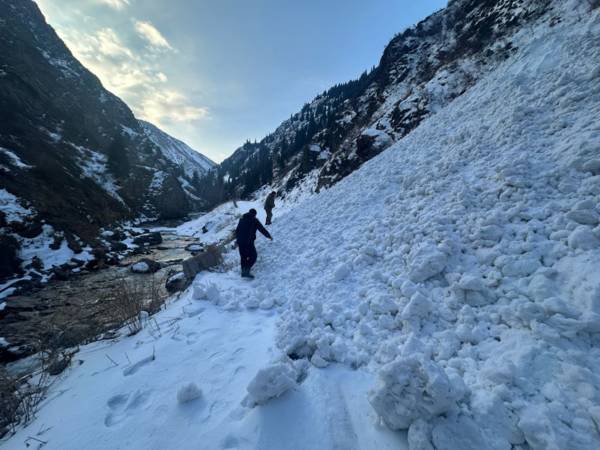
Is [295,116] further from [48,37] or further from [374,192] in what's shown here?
[374,192]

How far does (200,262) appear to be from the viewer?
7.46 m

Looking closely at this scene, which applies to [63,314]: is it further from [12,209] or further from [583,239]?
[583,239]

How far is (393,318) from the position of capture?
3.17 metres

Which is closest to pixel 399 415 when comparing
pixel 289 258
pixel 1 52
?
pixel 289 258

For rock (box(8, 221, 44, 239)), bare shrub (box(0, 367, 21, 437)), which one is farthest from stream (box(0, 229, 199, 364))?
rock (box(8, 221, 44, 239))

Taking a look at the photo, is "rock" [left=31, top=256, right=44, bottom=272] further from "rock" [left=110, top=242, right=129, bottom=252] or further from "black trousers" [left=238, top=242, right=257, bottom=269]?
"black trousers" [left=238, top=242, right=257, bottom=269]

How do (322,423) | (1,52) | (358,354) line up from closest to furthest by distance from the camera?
(322,423) → (358,354) → (1,52)

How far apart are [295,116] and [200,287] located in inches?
5949

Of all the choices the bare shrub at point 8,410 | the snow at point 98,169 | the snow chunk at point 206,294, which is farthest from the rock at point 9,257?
the snow at point 98,169

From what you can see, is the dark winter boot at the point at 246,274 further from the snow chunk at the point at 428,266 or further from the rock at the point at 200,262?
the snow chunk at the point at 428,266

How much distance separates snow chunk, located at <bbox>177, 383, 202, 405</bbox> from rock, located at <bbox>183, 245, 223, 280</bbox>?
15.5 ft

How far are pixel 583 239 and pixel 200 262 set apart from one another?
7.81 metres

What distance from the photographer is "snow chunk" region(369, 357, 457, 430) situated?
1.82 meters

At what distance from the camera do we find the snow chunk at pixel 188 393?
2.55 meters
